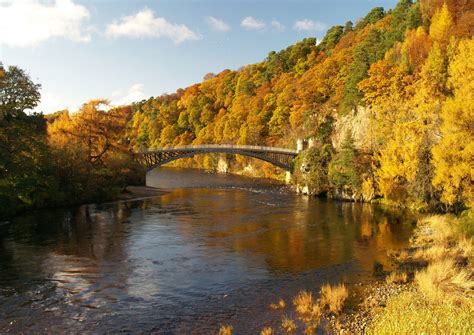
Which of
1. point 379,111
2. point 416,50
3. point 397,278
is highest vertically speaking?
point 416,50

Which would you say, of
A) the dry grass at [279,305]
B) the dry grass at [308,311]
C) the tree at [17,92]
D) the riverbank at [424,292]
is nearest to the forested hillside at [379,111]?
the riverbank at [424,292]

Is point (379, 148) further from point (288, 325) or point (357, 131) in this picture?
point (288, 325)

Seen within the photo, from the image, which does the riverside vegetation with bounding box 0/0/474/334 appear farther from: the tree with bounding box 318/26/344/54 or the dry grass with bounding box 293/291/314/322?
the tree with bounding box 318/26/344/54

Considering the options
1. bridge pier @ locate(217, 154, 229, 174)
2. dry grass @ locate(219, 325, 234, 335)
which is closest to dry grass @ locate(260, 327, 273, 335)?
dry grass @ locate(219, 325, 234, 335)

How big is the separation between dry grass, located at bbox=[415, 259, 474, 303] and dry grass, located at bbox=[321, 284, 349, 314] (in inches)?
136

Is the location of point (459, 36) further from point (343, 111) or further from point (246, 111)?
point (246, 111)

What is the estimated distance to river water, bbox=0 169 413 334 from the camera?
1784 centimetres

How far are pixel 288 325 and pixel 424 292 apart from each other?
6.50 m

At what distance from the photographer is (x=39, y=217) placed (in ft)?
135

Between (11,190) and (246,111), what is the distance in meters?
83.7

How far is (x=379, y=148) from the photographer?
52375 mm

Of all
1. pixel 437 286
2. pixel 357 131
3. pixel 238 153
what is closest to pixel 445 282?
pixel 437 286

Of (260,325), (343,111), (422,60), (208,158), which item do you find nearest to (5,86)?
(260,325)

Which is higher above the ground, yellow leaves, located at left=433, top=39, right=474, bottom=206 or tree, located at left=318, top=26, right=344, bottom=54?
tree, located at left=318, top=26, right=344, bottom=54
